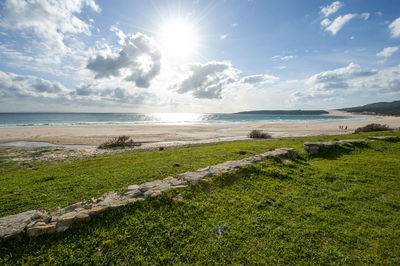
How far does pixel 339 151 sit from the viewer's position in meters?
12.4

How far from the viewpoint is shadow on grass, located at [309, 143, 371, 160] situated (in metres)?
11.8

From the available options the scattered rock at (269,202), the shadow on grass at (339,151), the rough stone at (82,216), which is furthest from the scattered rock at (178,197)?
the shadow on grass at (339,151)

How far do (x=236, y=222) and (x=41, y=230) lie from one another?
18.8 ft

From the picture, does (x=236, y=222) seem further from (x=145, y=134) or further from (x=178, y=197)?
(x=145, y=134)

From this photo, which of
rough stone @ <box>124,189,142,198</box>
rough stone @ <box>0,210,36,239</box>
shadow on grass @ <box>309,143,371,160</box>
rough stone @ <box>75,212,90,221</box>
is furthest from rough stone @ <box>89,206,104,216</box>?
shadow on grass @ <box>309,143,371,160</box>

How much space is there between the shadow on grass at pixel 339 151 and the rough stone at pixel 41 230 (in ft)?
48.7

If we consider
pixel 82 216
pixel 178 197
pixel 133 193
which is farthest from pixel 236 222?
pixel 82 216

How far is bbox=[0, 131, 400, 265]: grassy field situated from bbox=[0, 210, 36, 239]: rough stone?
0.73 ft

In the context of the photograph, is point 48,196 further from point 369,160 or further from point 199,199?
point 369,160

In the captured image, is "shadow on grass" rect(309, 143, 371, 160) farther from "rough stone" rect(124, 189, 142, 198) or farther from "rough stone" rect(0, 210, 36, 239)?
"rough stone" rect(0, 210, 36, 239)

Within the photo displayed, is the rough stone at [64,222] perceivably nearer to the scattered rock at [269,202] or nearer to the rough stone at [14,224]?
the rough stone at [14,224]

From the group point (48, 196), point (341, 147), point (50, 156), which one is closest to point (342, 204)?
point (341, 147)

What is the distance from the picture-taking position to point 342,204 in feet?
19.3

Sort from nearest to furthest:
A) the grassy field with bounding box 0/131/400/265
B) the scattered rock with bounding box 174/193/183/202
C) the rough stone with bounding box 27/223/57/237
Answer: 1. the grassy field with bounding box 0/131/400/265
2. the rough stone with bounding box 27/223/57/237
3. the scattered rock with bounding box 174/193/183/202
